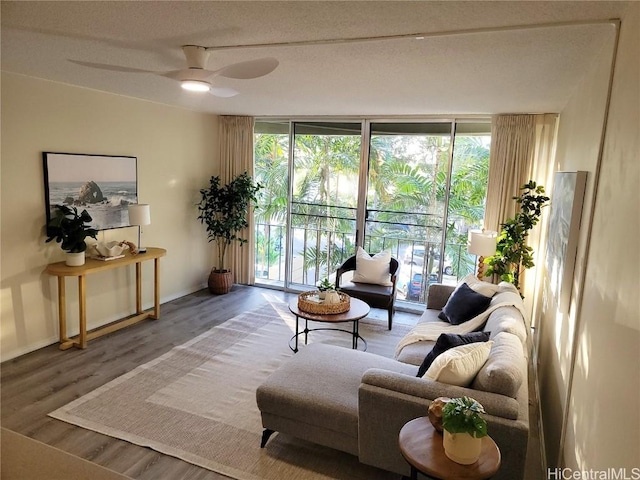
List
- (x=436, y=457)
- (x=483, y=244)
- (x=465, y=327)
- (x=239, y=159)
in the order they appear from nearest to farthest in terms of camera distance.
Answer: (x=436, y=457) < (x=465, y=327) < (x=483, y=244) < (x=239, y=159)

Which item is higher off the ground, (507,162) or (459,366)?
(507,162)

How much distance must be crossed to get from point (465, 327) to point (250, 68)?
8.50 ft

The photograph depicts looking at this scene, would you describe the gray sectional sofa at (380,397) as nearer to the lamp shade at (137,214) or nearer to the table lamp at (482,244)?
the table lamp at (482,244)

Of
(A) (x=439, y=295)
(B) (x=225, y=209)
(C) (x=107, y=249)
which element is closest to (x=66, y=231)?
(C) (x=107, y=249)

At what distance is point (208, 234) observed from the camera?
21.0 ft

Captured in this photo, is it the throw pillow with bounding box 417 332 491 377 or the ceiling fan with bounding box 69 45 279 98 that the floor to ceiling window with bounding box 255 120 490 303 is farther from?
the ceiling fan with bounding box 69 45 279 98

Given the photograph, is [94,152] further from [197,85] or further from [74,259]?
[197,85]

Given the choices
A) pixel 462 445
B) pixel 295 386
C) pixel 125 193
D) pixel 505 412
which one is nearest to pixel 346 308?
pixel 295 386

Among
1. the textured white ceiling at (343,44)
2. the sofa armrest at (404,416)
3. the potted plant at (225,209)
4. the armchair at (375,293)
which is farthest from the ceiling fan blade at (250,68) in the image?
the potted plant at (225,209)

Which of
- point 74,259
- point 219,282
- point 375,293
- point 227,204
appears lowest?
point 219,282

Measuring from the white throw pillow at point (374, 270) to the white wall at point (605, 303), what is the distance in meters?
2.53

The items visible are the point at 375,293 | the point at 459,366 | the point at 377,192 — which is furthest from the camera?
the point at 377,192

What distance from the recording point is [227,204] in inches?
236

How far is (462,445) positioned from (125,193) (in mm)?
4373
